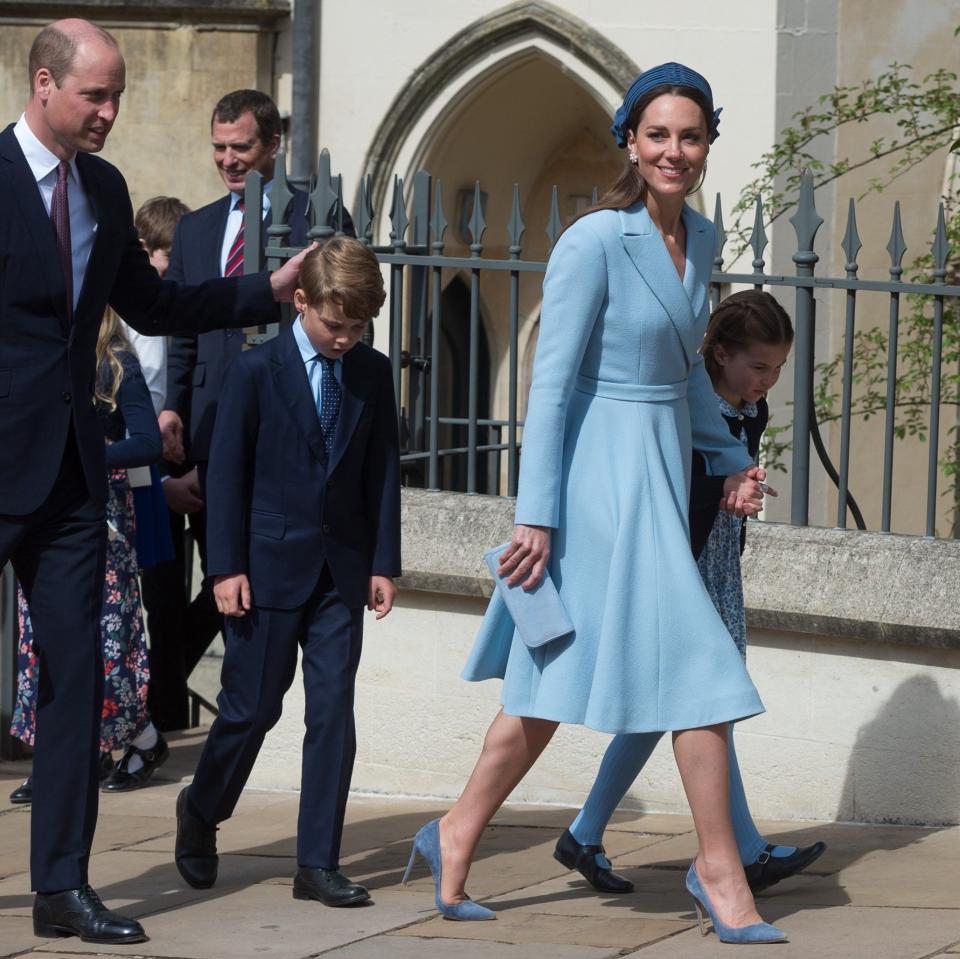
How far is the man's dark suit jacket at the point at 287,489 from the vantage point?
480 cm

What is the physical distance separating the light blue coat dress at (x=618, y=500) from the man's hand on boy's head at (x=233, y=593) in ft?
2.34

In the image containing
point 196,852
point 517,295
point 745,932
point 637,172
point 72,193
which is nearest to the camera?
point 745,932

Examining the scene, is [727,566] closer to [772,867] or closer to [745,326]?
[745,326]

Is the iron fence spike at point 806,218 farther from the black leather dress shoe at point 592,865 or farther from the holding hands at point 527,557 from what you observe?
the black leather dress shoe at point 592,865

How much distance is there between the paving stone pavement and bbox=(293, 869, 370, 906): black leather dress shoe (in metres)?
0.03

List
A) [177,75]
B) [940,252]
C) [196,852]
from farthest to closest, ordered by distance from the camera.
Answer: [177,75] < [940,252] < [196,852]

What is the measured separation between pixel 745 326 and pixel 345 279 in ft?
3.05

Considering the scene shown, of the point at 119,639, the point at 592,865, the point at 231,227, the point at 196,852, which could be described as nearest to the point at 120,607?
the point at 119,639

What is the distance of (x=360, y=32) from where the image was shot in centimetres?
1351

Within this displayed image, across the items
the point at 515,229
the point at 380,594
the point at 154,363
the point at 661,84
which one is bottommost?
the point at 380,594

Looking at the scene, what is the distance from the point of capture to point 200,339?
21.4 ft

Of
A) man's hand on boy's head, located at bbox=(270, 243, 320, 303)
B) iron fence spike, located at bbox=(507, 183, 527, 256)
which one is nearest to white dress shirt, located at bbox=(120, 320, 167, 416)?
iron fence spike, located at bbox=(507, 183, 527, 256)

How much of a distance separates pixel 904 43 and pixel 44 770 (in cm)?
935

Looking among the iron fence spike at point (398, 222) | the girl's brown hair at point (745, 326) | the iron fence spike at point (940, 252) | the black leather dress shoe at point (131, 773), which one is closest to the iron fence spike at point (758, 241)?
the iron fence spike at point (940, 252)
